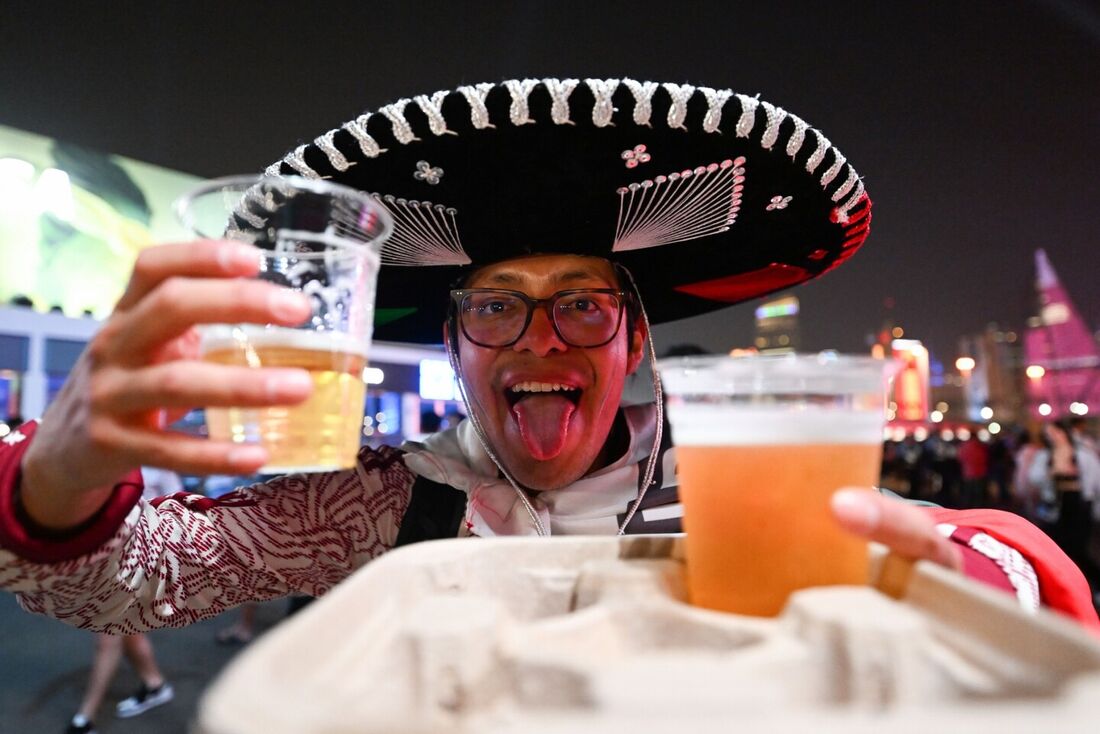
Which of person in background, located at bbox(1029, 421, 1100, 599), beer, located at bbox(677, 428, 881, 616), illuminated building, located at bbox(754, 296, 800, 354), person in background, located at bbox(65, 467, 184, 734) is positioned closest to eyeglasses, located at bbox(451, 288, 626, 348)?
beer, located at bbox(677, 428, 881, 616)

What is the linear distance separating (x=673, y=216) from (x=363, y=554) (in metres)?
1.07

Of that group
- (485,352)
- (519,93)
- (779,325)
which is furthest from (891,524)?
(779,325)

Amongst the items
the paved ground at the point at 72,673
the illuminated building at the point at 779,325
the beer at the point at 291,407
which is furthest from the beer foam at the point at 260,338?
the illuminated building at the point at 779,325

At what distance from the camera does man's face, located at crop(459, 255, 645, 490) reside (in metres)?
1.52

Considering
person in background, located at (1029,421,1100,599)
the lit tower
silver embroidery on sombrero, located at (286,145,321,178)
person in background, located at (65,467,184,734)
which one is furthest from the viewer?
the lit tower

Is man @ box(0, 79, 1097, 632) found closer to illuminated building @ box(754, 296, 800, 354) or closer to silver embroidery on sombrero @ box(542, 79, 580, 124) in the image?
silver embroidery on sombrero @ box(542, 79, 580, 124)

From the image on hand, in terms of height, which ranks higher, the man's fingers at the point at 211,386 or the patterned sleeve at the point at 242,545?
the man's fingers at the point at 211,386

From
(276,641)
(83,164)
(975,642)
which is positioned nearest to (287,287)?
(276,641)

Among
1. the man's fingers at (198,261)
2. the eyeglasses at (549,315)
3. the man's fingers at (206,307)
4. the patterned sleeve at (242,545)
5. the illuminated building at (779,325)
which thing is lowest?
the patterned sleeve at (242,545)

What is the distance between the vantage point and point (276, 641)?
413mm

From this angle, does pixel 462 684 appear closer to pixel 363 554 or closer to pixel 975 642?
pixel 975 642

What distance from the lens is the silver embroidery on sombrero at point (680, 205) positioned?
1.34 meters

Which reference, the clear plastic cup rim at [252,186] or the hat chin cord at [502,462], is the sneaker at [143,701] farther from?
the clear plastic cup rim at [252,186]

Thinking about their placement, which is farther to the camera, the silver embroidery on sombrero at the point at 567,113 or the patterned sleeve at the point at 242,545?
the patterned sleeve at the point at 242,545
